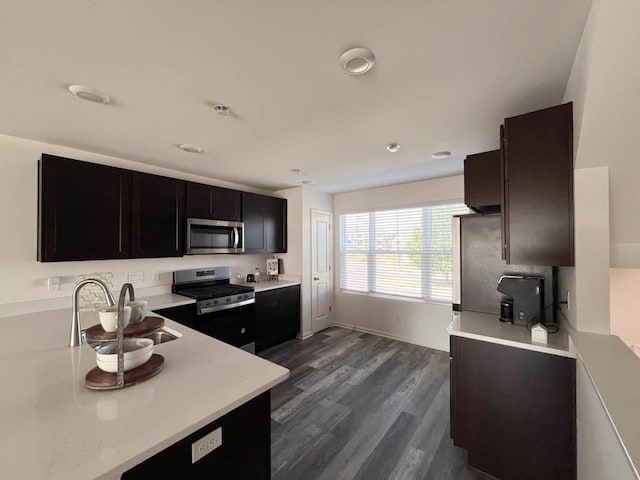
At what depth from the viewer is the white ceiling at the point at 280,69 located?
1.09 meters

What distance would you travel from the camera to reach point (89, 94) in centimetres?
164

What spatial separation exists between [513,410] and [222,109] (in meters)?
2.75

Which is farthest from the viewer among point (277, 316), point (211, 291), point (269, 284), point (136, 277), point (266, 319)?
point (269, 284)

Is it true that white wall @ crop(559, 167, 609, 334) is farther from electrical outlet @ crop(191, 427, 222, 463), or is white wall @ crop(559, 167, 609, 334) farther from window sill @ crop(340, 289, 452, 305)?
window sill @ crop(340, 289, 452, 305)

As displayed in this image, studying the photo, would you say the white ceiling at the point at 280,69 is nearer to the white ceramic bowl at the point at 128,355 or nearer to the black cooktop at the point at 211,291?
the white ceramic bowl at the point at 128,355

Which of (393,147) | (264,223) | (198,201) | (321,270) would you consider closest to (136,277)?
(198,201)

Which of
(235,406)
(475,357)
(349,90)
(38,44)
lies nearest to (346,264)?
(475,357)

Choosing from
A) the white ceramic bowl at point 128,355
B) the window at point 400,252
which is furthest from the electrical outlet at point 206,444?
the window at point 400,252

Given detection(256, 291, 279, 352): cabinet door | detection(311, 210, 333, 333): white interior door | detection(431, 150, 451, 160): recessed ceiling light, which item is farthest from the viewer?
detection(311, 210, 333, 333): white interior door

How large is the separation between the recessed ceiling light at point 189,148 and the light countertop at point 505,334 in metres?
2.75

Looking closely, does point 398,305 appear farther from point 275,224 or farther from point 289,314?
point 275,224

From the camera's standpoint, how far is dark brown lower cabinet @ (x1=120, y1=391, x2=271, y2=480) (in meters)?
0.85

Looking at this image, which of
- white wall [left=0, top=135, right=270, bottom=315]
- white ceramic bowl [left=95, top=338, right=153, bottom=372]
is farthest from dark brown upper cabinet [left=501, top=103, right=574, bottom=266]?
white wall [left=0, top=135, right=270, bottom=315]

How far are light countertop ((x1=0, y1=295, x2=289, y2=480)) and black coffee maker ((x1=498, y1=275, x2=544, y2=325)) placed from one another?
1805mm
